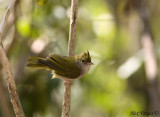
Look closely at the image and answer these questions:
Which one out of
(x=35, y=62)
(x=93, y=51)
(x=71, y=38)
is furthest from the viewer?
(x=93, y=51)

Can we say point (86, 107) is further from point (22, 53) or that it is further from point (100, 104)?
point (22, 53)

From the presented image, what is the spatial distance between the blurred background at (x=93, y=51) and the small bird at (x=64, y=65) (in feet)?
1.49

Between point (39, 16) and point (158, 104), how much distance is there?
6.45 feet

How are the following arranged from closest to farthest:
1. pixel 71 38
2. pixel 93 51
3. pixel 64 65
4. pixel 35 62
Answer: pixel 71 38, pixel 35 62, pixel 64 65, pixel 93 51

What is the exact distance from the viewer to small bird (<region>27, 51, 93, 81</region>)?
358cm

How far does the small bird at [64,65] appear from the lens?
3584 mm

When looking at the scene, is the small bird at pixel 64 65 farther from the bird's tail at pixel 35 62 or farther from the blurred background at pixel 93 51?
the blurred background at pixel 93 51

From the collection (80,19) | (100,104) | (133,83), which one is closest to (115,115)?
(100,104)

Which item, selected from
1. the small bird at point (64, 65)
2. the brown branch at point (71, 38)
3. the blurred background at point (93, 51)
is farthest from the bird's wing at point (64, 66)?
the brown branch at point (71, 38)

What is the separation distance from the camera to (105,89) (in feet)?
16.3

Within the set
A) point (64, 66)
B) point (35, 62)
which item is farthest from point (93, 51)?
point (35, 62)

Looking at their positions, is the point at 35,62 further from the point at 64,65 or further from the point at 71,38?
the point at 71,38

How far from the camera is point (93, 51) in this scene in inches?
187

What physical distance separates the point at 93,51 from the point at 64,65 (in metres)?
1.05
